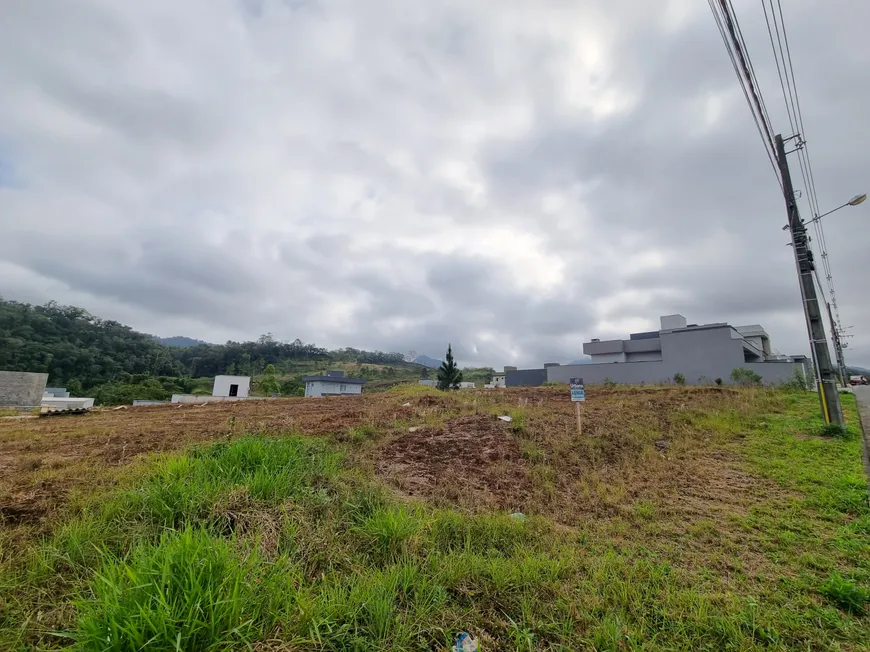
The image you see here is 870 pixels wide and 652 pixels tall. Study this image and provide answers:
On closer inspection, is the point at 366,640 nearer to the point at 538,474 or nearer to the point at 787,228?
the point at 538,474

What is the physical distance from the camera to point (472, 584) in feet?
8.72

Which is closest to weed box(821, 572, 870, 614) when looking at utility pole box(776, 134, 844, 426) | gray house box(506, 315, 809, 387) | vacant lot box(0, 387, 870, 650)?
vacant lot box(0, 387, 870, 650)

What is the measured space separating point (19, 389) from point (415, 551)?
102 feet

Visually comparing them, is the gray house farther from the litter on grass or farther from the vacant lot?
the litter on grass

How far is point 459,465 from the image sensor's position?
5891mm

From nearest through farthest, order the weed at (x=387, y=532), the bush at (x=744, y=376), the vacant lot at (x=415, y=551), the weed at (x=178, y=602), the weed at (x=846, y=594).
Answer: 1. the weed at (x=178, y=602)
2. the vacant lot at (x=415, y=551)
3. the weed at (x=846, y=594)
4. the weed at (x=387, y=532)
5. the bush at (x=744, y=376)

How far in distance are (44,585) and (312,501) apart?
1805 millimetres

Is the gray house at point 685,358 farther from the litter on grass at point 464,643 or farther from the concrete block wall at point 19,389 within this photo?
the concrete block wall at point 19,389

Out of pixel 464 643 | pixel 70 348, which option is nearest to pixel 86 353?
pixel 70 348

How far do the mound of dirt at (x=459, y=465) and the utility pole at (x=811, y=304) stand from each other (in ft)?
23.3

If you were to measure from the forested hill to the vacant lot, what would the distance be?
57.4 meters

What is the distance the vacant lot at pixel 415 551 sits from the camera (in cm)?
203

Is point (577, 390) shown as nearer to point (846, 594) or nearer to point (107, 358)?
point (846, 594)

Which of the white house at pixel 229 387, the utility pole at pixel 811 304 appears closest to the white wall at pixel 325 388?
the white house at pixel 229 387
